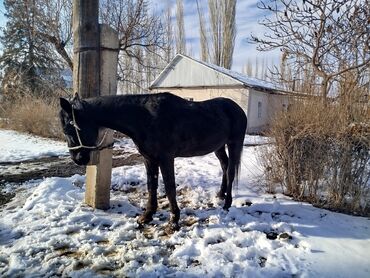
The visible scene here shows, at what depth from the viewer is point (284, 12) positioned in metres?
5.43

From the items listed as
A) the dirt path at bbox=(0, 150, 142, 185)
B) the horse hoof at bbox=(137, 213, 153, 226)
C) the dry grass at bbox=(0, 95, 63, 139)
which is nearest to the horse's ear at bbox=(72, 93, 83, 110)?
the horse hoof at bbox=(137, 213, 153, 226)

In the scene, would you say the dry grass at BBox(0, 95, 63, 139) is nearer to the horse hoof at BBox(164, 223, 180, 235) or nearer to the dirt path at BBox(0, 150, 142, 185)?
the dirt path at BBox(0, 150, 142, 185)

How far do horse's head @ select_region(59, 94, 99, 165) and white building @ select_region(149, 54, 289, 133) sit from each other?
15.3 meters

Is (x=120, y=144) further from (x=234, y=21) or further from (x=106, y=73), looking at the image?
(x=234, y=21)

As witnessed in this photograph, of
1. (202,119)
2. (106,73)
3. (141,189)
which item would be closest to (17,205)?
(141,189)

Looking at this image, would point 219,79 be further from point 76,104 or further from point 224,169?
point 76,104

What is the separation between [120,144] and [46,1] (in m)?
9.98

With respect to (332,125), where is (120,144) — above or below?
below

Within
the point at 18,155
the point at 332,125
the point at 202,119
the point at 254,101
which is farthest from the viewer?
the point at 254,101

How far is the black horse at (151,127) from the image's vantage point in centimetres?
335

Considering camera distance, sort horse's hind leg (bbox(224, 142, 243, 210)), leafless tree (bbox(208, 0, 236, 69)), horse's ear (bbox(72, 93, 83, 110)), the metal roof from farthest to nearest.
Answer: leafless tree (bbox(208, 0, 236, 69)), the metal roof, horse's hind leg (bbox(224, 142, 243, 210)), horse's ear (bbox(72, 93, 83, 110))

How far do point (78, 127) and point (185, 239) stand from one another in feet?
5.57

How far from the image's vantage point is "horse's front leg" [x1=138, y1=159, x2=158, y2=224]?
12.2 feet

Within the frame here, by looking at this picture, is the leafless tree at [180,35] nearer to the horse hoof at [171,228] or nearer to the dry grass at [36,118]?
the dry grass at [36,118]
